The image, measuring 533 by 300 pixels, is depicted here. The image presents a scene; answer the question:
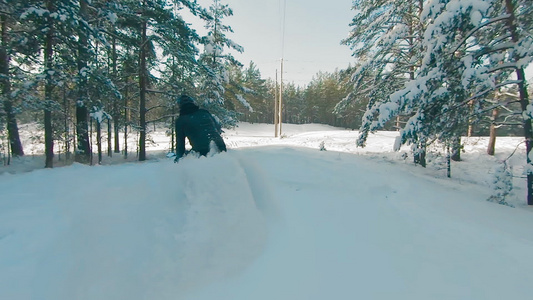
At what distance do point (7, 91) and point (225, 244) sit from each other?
1062 centimetres

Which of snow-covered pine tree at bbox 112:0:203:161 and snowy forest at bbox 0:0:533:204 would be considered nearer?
snowy forest at bbox 0:0:533:204

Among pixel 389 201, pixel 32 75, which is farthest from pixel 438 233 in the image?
pixel 32 75

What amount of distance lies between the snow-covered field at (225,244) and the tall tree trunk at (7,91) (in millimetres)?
6082

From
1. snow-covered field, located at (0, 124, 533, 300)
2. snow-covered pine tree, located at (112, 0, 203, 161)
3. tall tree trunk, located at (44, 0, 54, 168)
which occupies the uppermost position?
snow-covered pine tree, located at (112, 0, 203, 161)

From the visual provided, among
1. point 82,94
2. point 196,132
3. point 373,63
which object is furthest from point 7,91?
point 373,63

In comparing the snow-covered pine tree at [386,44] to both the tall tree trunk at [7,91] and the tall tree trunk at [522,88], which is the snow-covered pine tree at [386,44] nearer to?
the tall tree trunk at [522,88]

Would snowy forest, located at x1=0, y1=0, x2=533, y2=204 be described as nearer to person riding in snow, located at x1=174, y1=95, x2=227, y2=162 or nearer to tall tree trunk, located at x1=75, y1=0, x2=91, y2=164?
tall tree trunk, located at x1=75, y1=0, x2=91, y2=164

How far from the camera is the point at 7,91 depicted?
811 cm

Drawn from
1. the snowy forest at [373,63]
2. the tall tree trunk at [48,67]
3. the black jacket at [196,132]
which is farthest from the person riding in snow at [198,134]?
the tall tree trunk at [48,67]

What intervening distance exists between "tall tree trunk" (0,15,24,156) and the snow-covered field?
6.08 m

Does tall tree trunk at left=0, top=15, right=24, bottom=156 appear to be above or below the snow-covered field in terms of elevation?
above

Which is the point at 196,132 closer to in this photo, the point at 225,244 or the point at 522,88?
the point at 225,244

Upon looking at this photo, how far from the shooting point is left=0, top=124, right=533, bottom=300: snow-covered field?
2008mm

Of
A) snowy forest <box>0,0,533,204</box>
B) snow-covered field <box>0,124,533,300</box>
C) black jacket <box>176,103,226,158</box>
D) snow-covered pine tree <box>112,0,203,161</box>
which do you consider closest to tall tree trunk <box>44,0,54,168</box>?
snowy forest <box>0,0,533,204</box>
